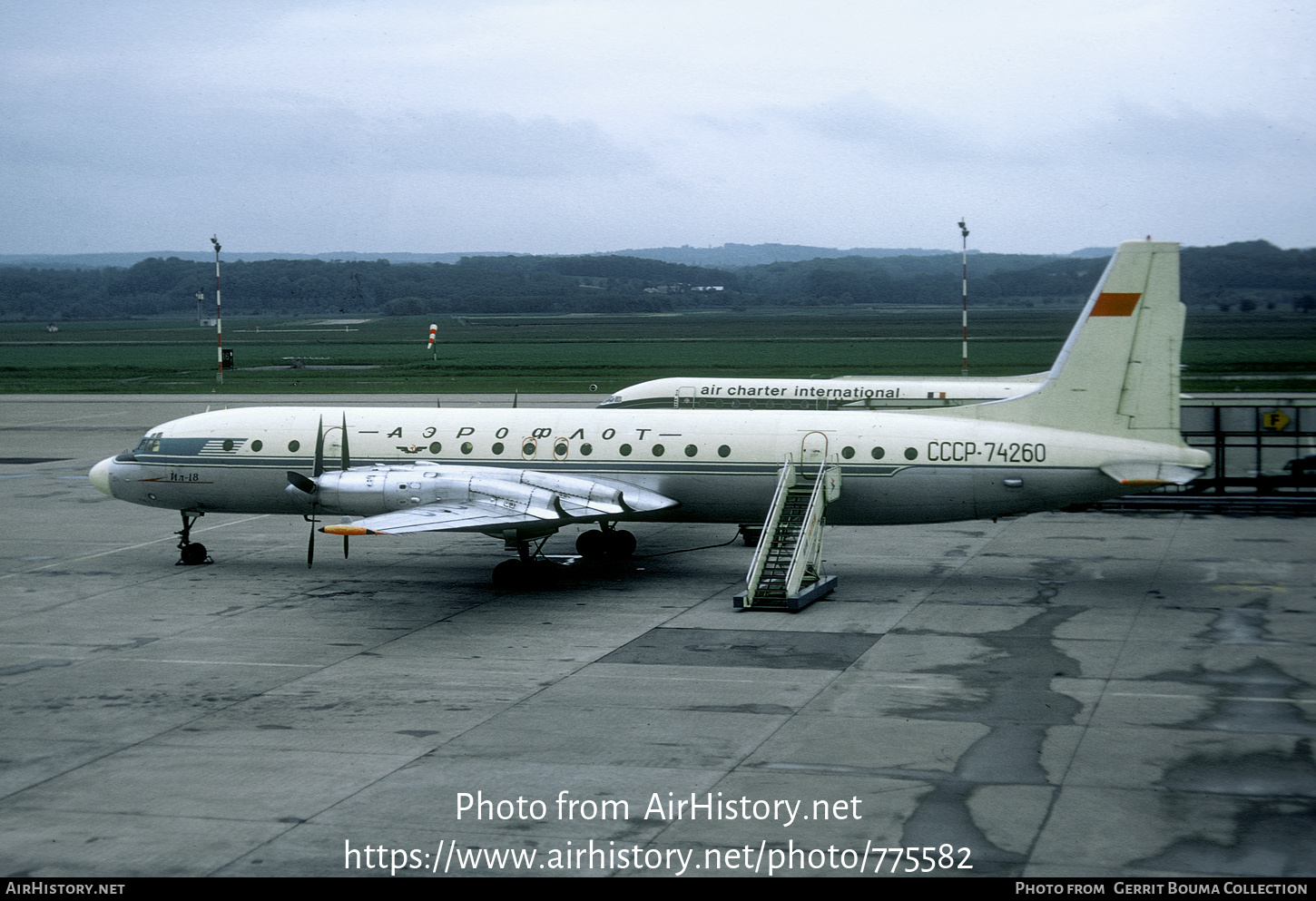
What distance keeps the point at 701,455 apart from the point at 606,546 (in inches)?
143

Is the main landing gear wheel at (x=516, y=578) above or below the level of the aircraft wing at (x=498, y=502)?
below

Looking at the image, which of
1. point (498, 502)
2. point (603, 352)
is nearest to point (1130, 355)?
point (498, 502)

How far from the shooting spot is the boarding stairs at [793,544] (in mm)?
23266

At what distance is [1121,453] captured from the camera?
24375 millimetres

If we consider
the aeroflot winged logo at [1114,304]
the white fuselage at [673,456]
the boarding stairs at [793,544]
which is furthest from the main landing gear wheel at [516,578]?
the aeroflot winged logo at [1114,304]

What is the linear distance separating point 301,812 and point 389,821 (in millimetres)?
1069

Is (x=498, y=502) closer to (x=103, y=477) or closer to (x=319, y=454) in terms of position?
(x=319, y=454)

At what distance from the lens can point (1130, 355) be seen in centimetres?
2470

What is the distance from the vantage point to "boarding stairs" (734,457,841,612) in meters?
23.3

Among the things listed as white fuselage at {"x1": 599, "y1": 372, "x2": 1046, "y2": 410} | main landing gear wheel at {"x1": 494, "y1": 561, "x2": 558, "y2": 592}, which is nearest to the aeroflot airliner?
main landing gear wheel at {"x1": 494, "y1": 561, "x2": 558, "y2": 592}

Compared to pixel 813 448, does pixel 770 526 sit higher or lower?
lower

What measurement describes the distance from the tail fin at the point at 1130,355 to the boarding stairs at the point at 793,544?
5.01m

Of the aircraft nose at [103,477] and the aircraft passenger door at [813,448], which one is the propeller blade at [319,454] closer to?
the aircraft nose at [103,477]

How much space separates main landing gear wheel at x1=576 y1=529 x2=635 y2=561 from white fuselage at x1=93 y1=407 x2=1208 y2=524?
75.7 inches
